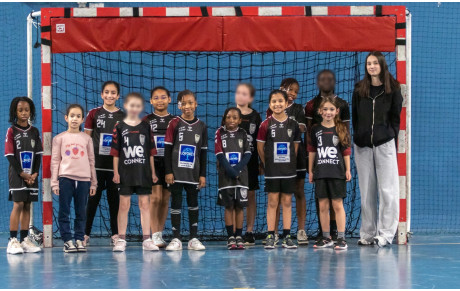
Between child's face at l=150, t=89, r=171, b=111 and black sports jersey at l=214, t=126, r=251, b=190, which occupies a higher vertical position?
child's face at l=150, t=89, r=171, b=111

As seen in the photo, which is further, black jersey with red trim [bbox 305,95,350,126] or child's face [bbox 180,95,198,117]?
black jersey with red trim [bbox 305,95,350,126]

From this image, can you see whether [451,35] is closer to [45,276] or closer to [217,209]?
[217,209]

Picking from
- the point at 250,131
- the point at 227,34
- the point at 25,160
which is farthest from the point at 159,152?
the point at 227,34

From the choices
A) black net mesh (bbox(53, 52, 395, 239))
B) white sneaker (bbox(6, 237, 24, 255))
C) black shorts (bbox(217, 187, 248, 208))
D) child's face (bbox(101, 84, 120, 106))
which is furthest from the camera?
black net mesh (bbox(53, 52, 395, 239))

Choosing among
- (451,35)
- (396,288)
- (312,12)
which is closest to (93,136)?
(312,12)

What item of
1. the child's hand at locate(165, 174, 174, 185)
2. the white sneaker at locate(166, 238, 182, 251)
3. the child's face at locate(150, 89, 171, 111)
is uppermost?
the child's face at locate(150, 89, 171, 111)

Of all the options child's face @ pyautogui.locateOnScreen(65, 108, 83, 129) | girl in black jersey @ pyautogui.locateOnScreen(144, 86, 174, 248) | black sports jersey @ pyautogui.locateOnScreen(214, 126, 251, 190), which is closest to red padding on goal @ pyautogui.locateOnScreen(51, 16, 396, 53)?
girl in black jersey @ pyautogui.locateOnScreen(144, 86, 174, 248)

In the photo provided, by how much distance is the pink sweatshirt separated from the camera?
6.34 m

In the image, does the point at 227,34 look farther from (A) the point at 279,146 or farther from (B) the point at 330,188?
(B) the point at 330,188

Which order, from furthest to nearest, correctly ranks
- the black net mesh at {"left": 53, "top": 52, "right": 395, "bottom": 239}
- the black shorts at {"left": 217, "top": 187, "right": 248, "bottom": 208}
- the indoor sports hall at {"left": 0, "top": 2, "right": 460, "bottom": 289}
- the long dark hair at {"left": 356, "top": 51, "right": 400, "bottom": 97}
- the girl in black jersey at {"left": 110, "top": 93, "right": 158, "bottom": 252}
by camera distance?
1. the black net mesh at {"left": 53, "top": 52, "right": 395, "bottom": 239}
2. the long dark hair at {"left": 356, "top": 51, "right": 400, "bottom": 97}
3. the black shorts at {"left": 217, "top": 187, "right": 248, "bottom": 208}
4. the girl in black jersey at {"left": 110, "top": 93, "right": 158, "bottom": 252}
5. the indoor sports hall at {"left": 0, "top": 2, "right": 460, "bottom": 289}

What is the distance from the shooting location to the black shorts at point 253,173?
687 cm

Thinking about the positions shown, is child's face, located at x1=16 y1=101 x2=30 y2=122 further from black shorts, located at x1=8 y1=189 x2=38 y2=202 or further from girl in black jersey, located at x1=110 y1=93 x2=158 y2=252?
girl in black jersey, located at x1=110 y1=93 x2=158 y2=252

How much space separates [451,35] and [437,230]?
2.91 metres

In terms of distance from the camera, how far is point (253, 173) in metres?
6.90
